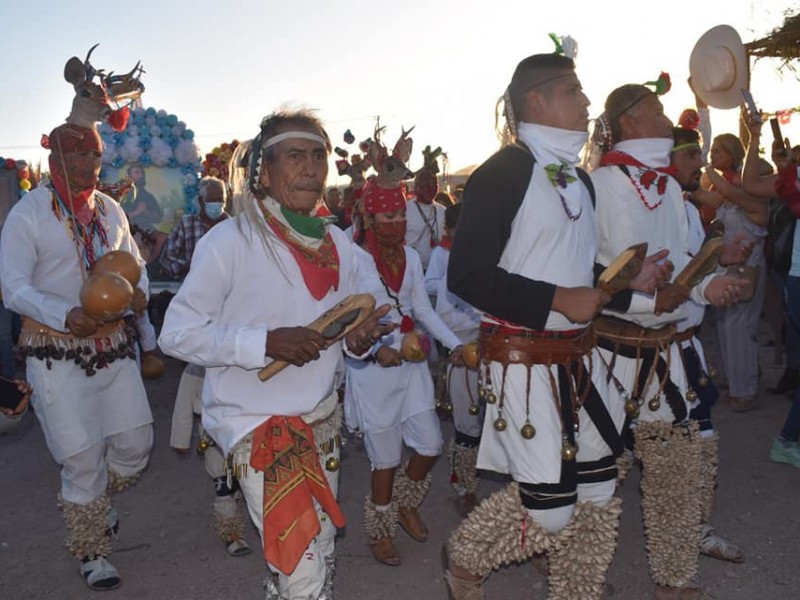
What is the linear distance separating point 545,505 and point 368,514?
1948mm

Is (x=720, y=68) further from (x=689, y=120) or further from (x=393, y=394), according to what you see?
→ (x=393, y=394)

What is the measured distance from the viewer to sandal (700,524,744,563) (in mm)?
4473

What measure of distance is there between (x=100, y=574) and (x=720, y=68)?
5.41 metres

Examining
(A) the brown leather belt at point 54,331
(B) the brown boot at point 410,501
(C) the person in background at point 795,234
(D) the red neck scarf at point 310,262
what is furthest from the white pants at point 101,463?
(C) the person in background at point 795,234

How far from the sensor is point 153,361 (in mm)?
4980

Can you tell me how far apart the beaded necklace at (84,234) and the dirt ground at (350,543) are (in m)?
1.86

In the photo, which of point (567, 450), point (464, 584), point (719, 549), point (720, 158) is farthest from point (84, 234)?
point (720, 158)

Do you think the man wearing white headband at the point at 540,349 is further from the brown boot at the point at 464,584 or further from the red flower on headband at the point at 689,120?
the red flower on headband at the point at 689,120

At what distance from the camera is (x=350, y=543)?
5117 mm

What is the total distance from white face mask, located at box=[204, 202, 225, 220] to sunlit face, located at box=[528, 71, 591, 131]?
4.92 metres

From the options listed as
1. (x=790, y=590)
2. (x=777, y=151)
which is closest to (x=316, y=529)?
(x=790, y=590)

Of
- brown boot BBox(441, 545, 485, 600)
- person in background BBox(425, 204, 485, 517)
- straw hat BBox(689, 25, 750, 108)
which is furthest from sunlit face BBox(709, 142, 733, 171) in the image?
brown boot BBox(441, 545, 485, 600)

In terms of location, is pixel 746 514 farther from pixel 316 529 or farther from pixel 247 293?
pixel 247 293

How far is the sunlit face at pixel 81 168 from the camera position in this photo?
14.7 feet
